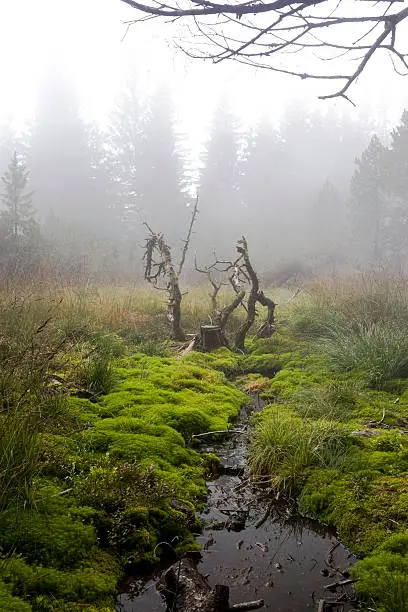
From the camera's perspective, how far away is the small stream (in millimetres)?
2238

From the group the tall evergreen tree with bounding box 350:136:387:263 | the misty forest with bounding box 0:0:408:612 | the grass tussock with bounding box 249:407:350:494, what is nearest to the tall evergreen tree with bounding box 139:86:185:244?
the tall evergreen tree with bounding box 350:136:387:263

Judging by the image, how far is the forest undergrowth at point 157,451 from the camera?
2.20 m

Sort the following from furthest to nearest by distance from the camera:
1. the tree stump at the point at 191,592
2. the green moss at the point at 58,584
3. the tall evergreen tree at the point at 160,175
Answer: the tall evergreen tree at the point at 160,175, the tree stump at the point at 191,592, the green moss at the point at 58,584

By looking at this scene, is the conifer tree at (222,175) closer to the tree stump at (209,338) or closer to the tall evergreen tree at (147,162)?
the tall evergreen tree at (147,162)

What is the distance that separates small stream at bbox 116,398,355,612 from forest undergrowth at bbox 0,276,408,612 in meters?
0.12

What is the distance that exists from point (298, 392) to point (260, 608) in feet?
10.2

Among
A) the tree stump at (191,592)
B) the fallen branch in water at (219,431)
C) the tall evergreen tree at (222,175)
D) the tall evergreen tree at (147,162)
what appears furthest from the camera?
the tall evergreen tree at (222,175)

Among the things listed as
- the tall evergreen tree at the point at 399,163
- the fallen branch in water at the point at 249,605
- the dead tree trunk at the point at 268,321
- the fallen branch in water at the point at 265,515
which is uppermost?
the tall evergreen tree at the point at 399,163

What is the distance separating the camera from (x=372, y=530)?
270 centimetres

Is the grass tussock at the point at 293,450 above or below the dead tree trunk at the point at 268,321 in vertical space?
below

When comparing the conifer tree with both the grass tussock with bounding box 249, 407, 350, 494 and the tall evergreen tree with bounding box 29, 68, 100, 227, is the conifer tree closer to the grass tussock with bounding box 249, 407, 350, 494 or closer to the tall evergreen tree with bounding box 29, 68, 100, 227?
the tall evergreen tree with bounding box 29, 68, 100, 227

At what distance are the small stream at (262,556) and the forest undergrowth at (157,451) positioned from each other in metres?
0.12

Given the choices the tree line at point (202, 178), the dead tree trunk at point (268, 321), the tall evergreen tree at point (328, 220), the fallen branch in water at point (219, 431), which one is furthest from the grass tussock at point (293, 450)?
the tall evergreen tree at point (328, 220)

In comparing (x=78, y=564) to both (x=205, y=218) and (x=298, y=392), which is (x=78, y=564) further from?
(x=205, y=218)
